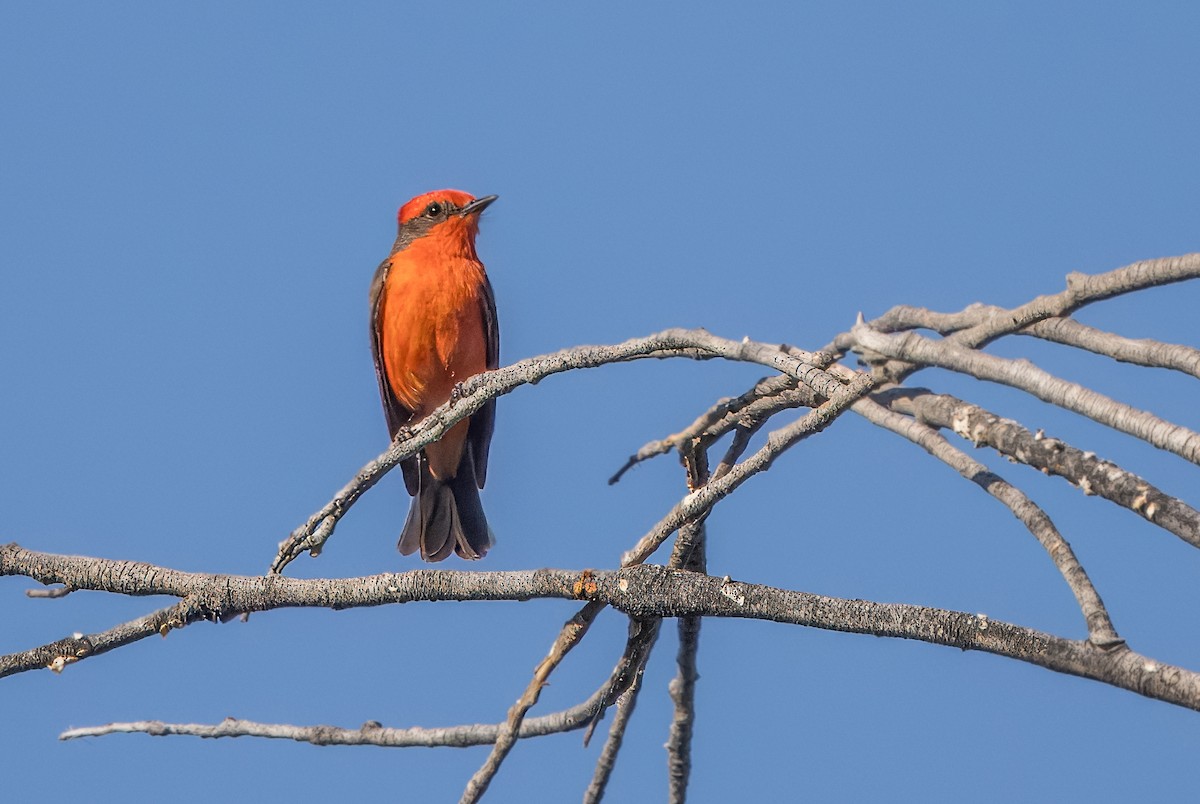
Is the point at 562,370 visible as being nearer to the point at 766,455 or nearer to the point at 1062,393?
the point at 766,455

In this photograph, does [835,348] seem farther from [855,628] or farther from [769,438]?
[855,628]

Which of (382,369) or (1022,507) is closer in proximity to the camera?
(1022,507)

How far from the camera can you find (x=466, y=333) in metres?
9.08

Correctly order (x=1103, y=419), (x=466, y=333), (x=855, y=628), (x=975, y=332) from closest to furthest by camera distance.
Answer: (x=1103, y=419), (x=855, y=628), (x=975, y=332), (x=466, y=333)

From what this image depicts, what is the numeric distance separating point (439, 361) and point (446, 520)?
41.8 inches

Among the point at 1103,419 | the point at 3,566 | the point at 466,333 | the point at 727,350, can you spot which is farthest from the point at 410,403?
the point at 1103,419

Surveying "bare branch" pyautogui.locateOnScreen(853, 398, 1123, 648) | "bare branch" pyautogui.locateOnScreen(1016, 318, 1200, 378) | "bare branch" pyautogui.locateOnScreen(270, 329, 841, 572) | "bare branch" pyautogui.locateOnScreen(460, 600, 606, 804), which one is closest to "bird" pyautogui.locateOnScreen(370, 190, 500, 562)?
"bare branch" pyautogui.locateOnScreen(270, 329, 841, 572)

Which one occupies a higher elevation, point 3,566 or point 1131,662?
point 3,566

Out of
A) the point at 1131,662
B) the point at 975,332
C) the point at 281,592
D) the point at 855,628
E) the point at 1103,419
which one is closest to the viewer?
the point at 1131,662

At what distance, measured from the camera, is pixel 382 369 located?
372 inches

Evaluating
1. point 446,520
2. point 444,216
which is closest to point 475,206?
point 444,216

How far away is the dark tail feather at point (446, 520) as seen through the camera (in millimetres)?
8836

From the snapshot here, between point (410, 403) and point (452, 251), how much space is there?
1.10 meters

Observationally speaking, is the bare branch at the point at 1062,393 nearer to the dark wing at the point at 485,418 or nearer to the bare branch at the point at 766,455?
the bare branch at the point at 766,455
